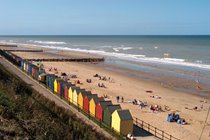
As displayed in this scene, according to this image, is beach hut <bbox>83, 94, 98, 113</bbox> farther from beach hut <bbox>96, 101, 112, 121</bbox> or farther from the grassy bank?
the grassy bank

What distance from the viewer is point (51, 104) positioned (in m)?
21.6

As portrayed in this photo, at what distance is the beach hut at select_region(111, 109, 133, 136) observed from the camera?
18.4m

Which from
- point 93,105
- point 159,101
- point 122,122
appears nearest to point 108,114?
Result: point 122,122

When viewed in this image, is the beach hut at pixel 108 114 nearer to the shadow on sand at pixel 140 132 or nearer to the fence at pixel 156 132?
the shadow on sand at pixel 140 132

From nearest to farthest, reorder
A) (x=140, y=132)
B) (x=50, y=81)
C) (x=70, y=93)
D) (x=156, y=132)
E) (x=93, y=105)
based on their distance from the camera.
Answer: (x=140, y=132) → (x=156, y=132) → (x=93, y=105) → (x=70, y=93) → (x=50, y=81)

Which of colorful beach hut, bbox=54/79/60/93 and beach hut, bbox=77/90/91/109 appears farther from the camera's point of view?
colorful beach hut, bbox=54/79/60/93

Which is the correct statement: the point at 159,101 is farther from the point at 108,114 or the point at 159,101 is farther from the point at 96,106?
the point at 108,114

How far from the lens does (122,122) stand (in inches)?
722

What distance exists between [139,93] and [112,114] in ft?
53.2

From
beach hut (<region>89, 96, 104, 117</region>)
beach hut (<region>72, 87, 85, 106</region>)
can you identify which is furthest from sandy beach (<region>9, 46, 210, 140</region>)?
beach hut (<region>72, 87, 85, 106</region>)

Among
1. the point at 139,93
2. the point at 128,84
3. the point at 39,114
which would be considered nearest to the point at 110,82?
the point at 128,84

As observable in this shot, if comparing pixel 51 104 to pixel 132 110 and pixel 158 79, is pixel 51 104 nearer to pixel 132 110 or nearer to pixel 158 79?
pixel 132 110

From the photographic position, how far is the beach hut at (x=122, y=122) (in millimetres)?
18359

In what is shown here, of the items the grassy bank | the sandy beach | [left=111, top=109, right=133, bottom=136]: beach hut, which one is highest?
the grassy bank
